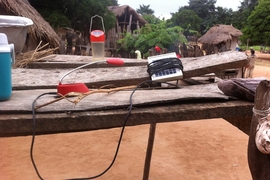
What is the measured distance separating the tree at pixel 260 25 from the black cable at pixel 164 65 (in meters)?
17.6

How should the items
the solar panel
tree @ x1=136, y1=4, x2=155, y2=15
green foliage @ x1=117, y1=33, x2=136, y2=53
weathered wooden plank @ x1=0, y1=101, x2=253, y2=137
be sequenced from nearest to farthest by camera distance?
1. weathered wooden plank @ x1=0, y1=101, x2=253, y2=137
2. the solar panel
3. green foliage @ x1=117, y1=33, x2=136, y2=53
4. tree @ x1=136, y1=4, x2=155, y2=15

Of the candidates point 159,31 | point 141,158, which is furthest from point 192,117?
point 159,31

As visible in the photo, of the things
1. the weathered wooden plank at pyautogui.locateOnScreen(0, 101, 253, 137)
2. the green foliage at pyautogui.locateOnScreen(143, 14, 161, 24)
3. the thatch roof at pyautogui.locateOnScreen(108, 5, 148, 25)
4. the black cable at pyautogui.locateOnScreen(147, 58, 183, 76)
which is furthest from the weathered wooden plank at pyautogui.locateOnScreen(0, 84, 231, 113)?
the thatch roof at pyautogui.locateOnScreen(108, 5, 148, 25)

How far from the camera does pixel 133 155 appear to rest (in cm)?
339

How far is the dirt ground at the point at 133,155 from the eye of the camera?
9.54 ft

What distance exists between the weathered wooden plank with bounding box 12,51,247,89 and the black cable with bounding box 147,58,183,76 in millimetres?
53

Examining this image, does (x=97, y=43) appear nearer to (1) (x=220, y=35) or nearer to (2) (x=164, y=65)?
(2) (x=164, y=65)

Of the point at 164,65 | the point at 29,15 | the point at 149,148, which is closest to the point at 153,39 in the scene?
the point at 29,15

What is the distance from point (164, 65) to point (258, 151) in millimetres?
610

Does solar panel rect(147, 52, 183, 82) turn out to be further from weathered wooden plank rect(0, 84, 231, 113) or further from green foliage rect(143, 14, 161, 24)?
green foliage rect(143, 14, 161, 24)

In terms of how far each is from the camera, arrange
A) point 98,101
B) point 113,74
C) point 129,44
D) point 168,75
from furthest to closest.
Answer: point 129,44 → point 113,74 → point 168,75 → point 98,101

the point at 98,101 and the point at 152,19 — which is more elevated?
the point at 152,19

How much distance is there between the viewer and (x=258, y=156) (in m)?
0.93

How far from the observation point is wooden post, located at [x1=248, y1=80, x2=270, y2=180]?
0.91 m
